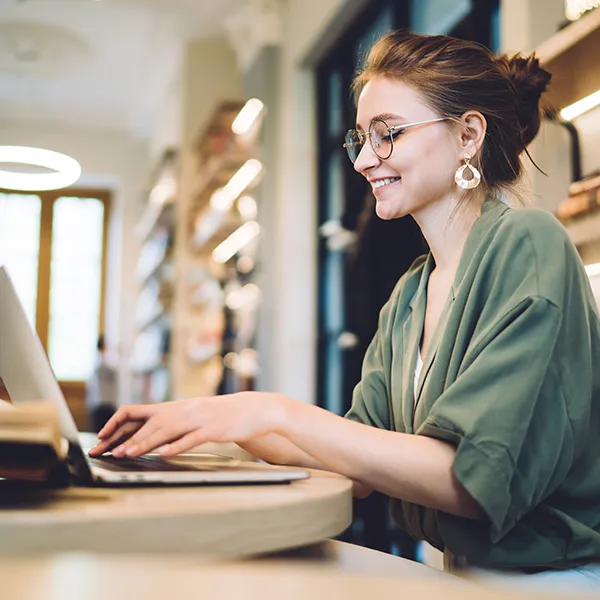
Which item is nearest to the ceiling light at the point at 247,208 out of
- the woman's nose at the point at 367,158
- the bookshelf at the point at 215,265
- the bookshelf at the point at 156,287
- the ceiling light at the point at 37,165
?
the bookshelf at the point at 215,265

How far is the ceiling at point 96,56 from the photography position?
631cm

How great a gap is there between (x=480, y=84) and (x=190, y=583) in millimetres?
1252

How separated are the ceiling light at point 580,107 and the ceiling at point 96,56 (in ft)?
14.7

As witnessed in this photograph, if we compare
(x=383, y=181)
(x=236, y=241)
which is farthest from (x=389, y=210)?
(x=236, y=241)

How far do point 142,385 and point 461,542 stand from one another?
752 centimetres

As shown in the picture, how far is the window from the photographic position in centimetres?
944

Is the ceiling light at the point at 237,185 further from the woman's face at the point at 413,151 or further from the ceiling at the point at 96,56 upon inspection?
the woman's face at the point at 413,151

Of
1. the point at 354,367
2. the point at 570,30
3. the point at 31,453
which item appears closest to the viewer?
the point at 31,453

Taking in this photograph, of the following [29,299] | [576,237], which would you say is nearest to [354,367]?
[576,237]

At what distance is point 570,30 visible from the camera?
1.66 m

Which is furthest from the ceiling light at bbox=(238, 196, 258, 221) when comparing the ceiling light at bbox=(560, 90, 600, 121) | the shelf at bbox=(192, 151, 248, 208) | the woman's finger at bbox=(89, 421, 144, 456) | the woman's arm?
the woman's finger at bbox=(89, 421, 144, 456)

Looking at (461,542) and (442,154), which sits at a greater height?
(442,154)

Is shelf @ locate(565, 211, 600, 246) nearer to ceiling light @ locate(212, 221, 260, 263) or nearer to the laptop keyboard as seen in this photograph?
the laptop keyboard

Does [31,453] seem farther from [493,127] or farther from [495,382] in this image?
[493,127]
